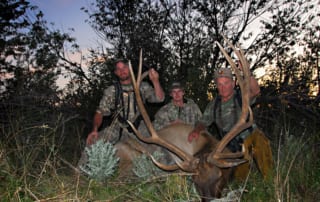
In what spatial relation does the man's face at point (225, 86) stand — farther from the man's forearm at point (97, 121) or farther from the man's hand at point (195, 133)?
the man's forearm at point (97, 121)

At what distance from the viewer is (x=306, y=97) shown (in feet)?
24.3

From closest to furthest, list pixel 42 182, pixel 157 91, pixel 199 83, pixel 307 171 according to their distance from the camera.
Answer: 1. pixel 42 182
2. pixel 307 171
3. pixel 157 91
4. pixel 199 83

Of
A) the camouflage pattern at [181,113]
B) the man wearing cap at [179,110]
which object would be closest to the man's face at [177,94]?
the man wearing cap at [179,110]

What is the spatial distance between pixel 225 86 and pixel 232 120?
417 millimetres

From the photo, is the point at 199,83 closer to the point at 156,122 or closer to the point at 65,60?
the point at 156,122

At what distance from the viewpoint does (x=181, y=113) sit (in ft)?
20.3

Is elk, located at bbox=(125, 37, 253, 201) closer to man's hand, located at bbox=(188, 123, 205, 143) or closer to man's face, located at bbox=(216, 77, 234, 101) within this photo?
man's hand, located at bbox=(188, 123, 205, 143)

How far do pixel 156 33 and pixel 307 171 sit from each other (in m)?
6.42

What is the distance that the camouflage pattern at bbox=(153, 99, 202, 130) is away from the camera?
6145mm

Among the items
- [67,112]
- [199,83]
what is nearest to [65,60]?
[67,112]

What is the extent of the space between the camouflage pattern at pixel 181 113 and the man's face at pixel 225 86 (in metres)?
0.92

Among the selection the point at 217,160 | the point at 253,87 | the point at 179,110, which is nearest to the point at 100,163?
the point at 217,160

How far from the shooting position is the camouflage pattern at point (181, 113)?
614 cm

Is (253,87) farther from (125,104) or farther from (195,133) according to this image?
(125,104)
